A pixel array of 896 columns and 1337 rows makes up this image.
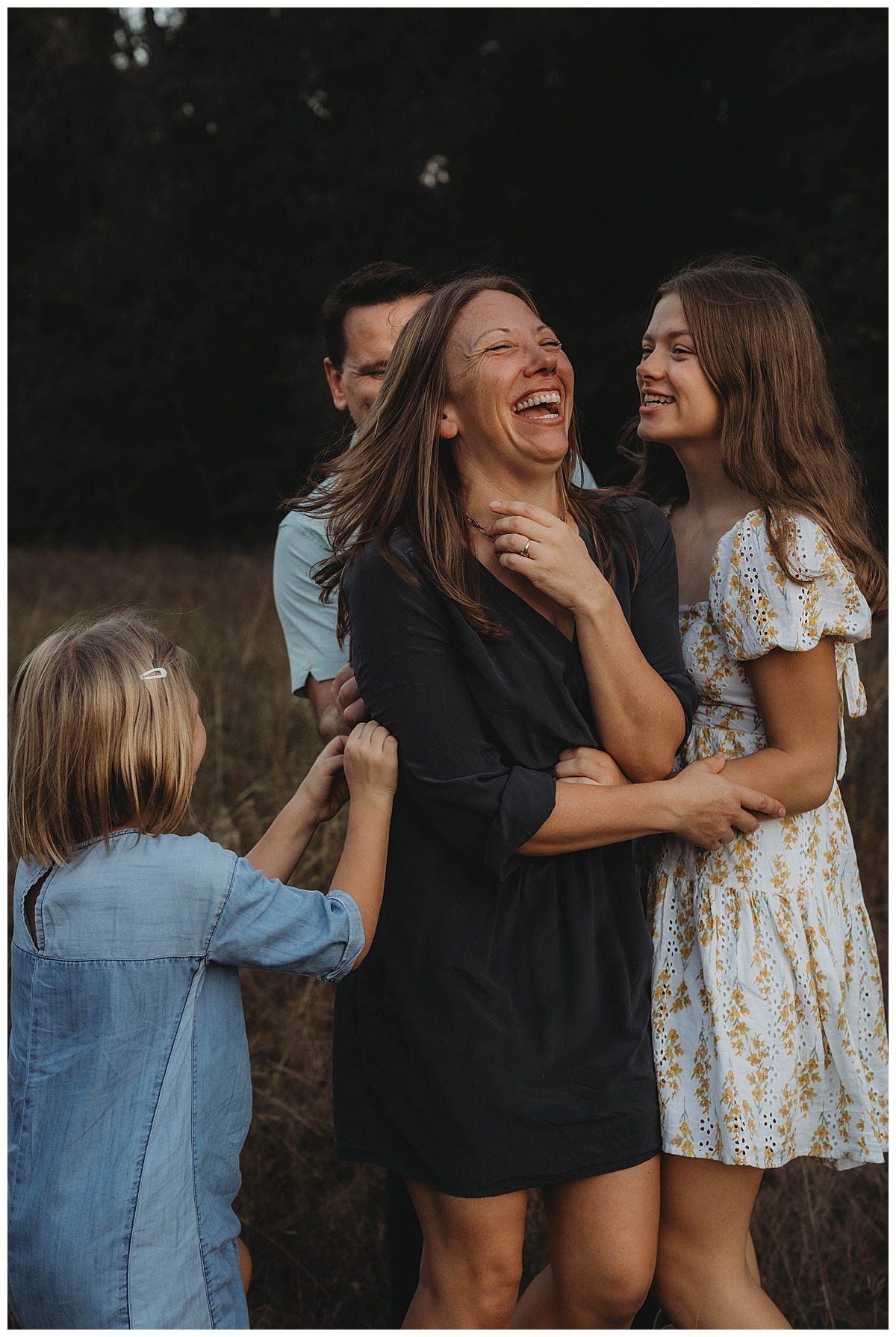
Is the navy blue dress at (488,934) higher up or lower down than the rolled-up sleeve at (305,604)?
lower down

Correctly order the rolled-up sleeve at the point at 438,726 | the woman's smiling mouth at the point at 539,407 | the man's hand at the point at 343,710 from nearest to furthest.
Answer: the rolled-up sleeve at the point at 438,726 → the woman's smiling mouth at the point at 539,407 → the man's hand at the point at 343,710

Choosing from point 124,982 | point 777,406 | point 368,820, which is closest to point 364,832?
point 368,820

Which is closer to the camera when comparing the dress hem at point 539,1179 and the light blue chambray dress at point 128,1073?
the light blue chambray dress at point 128,1073

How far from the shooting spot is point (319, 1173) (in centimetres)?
309

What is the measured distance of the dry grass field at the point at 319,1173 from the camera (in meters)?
2.76

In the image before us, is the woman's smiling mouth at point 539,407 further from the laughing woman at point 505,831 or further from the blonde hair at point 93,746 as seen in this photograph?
the blonde hair at point 93,746

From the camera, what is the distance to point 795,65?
10953mm

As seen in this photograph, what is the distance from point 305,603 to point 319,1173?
5.16 feet

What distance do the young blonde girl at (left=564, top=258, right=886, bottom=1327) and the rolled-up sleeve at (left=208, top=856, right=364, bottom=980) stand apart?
1.54 feet

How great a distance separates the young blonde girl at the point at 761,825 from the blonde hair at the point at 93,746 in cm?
67

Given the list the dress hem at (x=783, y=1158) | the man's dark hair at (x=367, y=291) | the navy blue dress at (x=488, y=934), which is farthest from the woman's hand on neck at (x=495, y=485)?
the dress hem at (x=783, y=1158)

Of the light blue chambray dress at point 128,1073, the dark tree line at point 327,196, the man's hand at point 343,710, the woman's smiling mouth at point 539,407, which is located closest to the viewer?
the light blue chambray dress at point 128,1073

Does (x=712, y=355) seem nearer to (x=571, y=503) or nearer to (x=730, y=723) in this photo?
(x=571, y=503)

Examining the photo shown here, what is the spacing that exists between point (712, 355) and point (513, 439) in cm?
45
